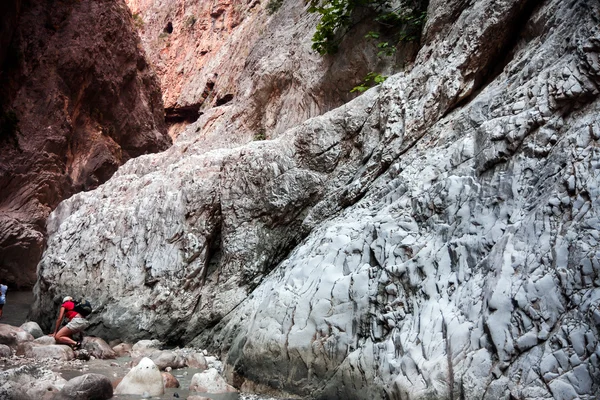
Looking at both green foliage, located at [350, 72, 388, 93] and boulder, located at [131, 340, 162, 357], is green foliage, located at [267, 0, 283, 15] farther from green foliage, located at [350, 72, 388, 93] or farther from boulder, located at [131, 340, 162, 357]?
boulder, located at [131, 340, 162, 357]

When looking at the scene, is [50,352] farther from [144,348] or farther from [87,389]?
[87,389]

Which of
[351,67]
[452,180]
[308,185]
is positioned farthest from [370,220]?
[351,67]

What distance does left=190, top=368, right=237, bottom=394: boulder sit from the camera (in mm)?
5527

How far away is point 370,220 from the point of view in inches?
227

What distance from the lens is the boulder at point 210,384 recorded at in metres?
5.53

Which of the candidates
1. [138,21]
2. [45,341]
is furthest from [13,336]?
[138,21]

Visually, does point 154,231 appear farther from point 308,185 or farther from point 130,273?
point 308,185

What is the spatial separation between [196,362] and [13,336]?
3.15 meters

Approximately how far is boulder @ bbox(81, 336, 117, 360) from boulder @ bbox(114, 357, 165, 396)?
2.12 metres

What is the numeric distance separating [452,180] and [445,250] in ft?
2.81

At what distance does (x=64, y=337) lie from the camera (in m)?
7.70

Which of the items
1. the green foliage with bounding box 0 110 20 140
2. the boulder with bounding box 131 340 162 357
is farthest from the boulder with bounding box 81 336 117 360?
the green foliage with bounding box 0 110 20 140

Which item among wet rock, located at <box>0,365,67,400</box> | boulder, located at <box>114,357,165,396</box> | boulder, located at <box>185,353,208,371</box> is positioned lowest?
boulder, located at <box>185,353,208,371</box>

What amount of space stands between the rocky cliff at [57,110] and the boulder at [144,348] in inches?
450
